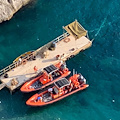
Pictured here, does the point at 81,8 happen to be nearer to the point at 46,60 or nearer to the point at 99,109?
the point at 46,60

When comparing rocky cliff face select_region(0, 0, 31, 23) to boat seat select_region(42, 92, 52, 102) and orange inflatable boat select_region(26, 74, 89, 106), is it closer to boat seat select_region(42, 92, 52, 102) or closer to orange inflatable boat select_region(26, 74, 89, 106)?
orange inflatable boat select_region(26, 74, 89, 106)

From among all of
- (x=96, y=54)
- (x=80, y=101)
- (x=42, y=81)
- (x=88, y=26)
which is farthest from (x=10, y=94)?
(x=88, y=26)

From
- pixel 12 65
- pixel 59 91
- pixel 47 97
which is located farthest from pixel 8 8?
pixel 59 91

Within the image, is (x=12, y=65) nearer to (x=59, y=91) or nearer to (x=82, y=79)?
(x=59, y=91)

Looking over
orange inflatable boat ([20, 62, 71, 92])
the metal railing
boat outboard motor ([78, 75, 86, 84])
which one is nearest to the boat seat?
orange inflatable boat ([20, 62, 71, 92])

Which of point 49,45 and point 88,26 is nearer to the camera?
point 49,45
